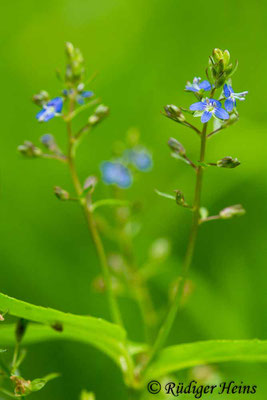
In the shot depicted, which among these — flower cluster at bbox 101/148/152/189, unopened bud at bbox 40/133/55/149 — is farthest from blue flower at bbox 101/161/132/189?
unopened bud at bbox 40/133/55/149

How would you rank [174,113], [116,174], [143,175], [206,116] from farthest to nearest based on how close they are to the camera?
[143,175]
[116,174]
[174,113]
[206,116]

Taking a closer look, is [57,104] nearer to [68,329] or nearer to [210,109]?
[210,109]

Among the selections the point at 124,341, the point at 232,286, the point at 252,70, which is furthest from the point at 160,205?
the point at 124,341

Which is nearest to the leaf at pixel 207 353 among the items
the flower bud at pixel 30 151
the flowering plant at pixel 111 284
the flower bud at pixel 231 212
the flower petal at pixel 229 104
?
the flowering plant at pixel 111 284

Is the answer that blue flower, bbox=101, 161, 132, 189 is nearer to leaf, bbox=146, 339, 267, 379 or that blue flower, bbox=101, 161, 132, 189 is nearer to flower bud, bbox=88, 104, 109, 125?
flower bud, bbox=88, 104, 109, 125

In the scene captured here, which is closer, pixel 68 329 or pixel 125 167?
pixel 68 329

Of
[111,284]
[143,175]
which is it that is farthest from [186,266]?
[143,175]

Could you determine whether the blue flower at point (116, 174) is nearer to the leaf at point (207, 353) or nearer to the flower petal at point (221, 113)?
the leaf at point (207, 353)
